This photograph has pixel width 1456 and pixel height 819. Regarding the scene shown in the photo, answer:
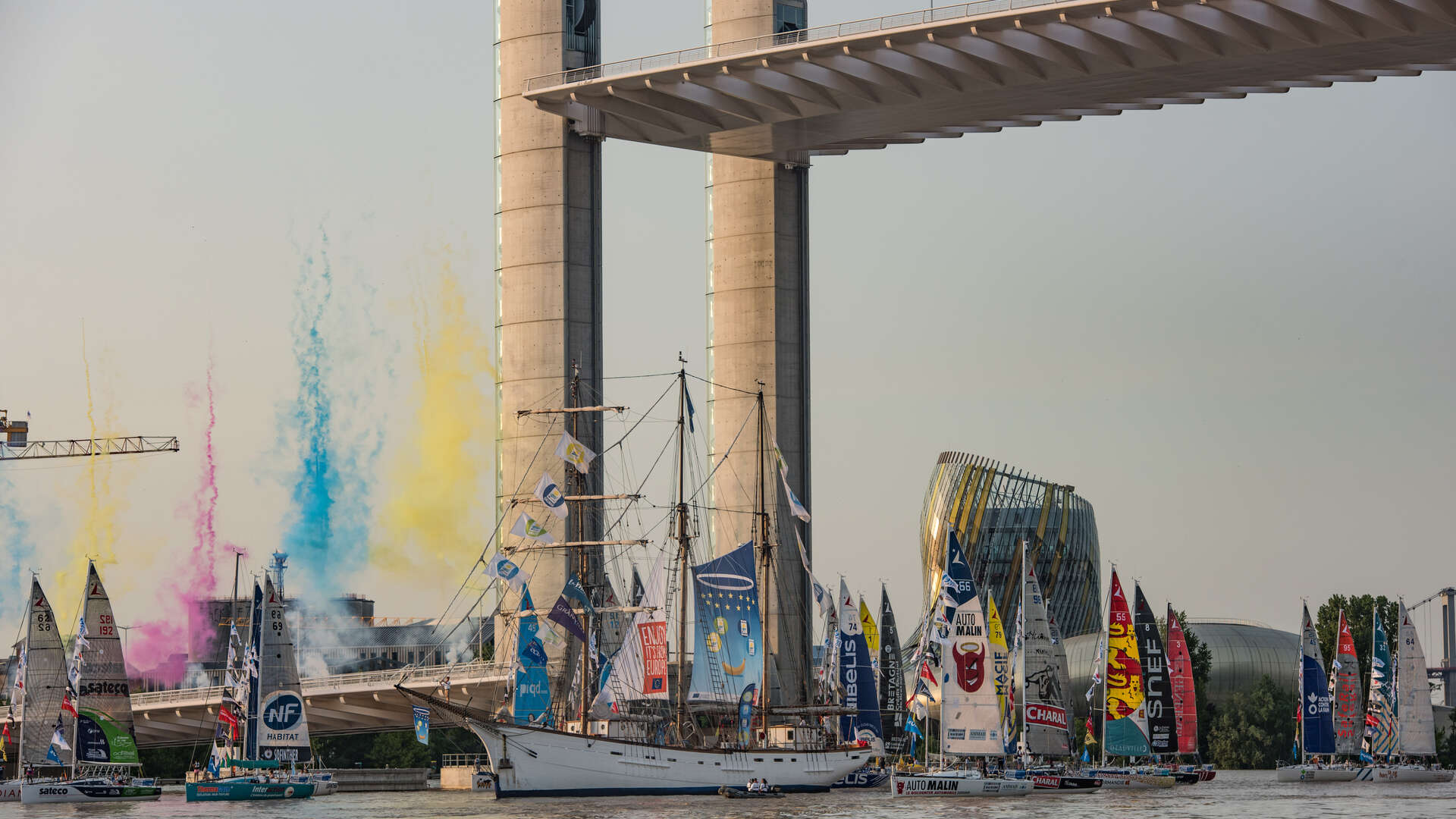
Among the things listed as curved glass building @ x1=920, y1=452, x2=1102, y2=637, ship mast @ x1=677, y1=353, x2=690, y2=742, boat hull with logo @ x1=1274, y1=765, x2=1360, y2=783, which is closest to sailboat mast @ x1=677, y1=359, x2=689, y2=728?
ship mast @ x1=677, y1=353, x2=690, y2=742

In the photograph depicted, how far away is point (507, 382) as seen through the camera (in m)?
84.6

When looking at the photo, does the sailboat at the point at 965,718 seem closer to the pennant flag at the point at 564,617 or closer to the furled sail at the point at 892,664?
the pennant flag at the point at 564,617

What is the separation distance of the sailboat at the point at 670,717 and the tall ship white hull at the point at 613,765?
0.11 ft

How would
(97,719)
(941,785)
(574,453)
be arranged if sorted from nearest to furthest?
(941,785) → (97,719) → (574,453)

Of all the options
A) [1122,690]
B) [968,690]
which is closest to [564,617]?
[968,690]

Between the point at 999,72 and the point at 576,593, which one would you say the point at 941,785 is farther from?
the point at 999,72

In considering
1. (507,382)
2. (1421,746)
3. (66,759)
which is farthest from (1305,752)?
(66,759)

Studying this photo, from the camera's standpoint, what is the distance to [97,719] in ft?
222

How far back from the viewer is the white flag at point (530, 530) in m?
73.8

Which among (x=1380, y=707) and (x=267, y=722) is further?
(x=1380, y=707)

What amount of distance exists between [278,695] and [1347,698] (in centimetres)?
4301

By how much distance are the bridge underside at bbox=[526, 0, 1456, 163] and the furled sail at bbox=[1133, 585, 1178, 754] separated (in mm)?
20272

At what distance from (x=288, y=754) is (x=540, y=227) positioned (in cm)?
2426

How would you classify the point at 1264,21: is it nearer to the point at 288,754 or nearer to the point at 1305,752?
the point at 1305,752
